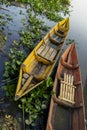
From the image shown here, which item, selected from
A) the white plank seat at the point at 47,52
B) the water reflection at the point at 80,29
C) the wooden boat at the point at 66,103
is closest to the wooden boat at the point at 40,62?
the white plank seat at the point at 47,52

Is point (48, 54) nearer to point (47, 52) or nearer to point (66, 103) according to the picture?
point (47, 52)

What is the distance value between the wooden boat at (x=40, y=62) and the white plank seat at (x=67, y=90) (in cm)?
79

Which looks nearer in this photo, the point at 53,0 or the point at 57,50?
the point at 57,50

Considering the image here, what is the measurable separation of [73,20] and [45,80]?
10.3 meters

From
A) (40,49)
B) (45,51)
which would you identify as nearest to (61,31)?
(45,51)

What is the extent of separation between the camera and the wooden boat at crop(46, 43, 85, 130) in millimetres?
8641

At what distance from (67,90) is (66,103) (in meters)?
0.76

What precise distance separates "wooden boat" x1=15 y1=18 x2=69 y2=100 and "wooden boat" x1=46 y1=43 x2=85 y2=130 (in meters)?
0.63

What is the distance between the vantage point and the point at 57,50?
41.0ft

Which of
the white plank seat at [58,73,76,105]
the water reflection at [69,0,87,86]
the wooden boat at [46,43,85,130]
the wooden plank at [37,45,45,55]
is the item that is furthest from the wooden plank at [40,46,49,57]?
the water reflection at [69,0,87,86]

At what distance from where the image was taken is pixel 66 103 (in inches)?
372

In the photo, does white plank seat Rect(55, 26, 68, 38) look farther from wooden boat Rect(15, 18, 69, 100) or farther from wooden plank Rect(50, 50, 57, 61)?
wooden plank Rect(50, 50, 57, 61)

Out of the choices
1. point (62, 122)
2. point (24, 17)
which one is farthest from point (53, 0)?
point (62, 122)

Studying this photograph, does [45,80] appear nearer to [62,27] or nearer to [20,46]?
[20,46]
